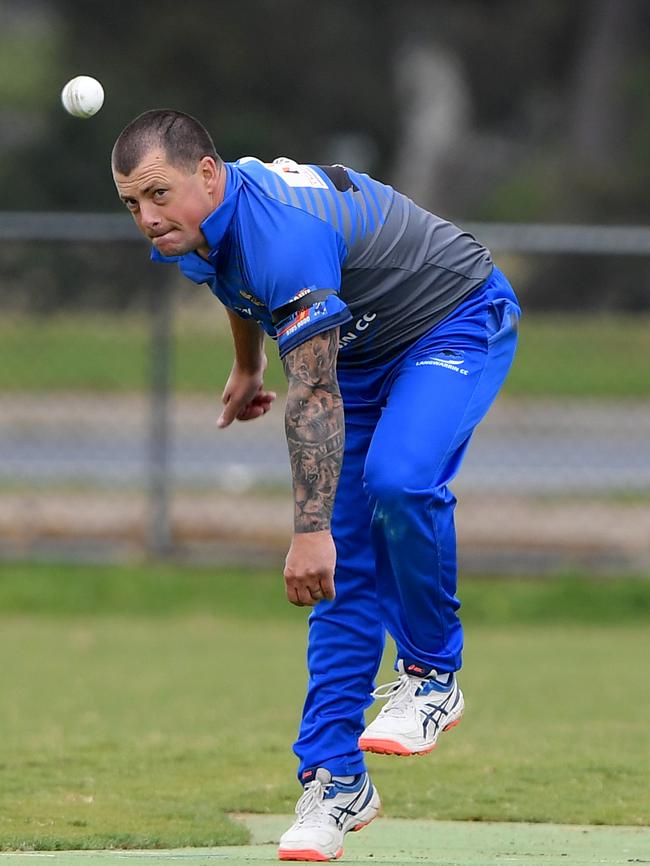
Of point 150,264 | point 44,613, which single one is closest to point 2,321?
point 150,264

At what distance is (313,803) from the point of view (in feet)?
18.6

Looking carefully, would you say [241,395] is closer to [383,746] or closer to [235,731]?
[383,746]

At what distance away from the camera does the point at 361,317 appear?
5.58 metres

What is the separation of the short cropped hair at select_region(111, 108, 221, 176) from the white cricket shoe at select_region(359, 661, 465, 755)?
1821mm

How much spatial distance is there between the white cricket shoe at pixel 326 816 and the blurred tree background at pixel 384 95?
2009 centimetres

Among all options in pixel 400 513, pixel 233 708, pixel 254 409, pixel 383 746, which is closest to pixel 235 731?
pixel 233 708

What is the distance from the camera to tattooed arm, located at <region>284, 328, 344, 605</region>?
16.8 ft

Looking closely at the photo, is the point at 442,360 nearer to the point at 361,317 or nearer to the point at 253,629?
the point at 361,317

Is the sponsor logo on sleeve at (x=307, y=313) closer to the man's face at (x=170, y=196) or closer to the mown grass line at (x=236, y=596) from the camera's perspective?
the man's face at (x=170, y=196)

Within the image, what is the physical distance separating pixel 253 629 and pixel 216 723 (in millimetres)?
3120

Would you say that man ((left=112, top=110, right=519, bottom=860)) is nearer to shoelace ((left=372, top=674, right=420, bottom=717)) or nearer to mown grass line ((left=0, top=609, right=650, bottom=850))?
shoelace ((left=372, top=674, right=420, bottom=717))

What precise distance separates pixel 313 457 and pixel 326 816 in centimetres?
129

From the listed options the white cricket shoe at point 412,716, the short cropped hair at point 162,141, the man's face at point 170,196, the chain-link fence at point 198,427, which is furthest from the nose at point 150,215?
the chain-link fence at point 198,427

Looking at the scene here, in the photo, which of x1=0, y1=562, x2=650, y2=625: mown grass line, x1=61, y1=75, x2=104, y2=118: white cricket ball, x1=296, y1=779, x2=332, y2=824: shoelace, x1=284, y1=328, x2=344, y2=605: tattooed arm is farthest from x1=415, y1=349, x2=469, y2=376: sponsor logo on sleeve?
x1=0, y1=562, x2=650, y2=625: mown grass line
